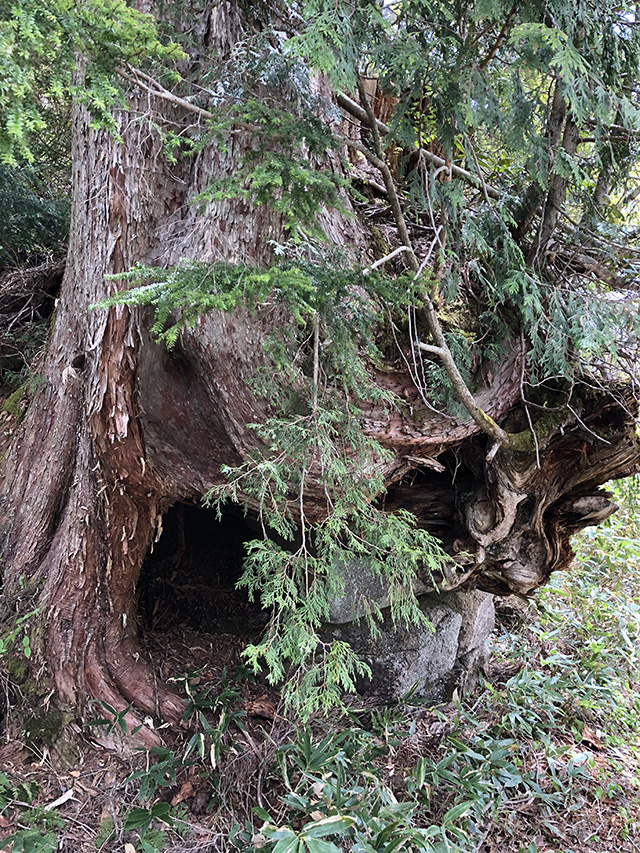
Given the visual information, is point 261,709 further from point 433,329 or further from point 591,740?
point 433,329

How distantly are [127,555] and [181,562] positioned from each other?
1.66 metres

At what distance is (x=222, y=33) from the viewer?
7.20 ft

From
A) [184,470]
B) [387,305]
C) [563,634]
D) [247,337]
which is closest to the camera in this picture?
[247,337]

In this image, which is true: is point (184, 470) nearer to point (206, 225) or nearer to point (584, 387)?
point (206, 225)

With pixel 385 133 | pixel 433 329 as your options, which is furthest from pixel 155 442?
pixel 385 133

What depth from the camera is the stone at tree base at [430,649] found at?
12.0ft

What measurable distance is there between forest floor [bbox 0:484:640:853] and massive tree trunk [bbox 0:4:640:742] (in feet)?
0.99

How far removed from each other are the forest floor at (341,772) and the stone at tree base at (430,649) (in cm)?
14

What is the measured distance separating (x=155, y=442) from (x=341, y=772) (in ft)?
6.70

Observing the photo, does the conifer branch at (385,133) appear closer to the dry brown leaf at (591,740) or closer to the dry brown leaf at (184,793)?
the dry brown leaf at (184,793)

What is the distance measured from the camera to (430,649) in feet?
12.5

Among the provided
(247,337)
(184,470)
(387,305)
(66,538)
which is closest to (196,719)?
(66,538)

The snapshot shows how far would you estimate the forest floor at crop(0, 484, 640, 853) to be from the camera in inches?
99.7

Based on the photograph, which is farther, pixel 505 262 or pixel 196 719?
pixel 196 719
